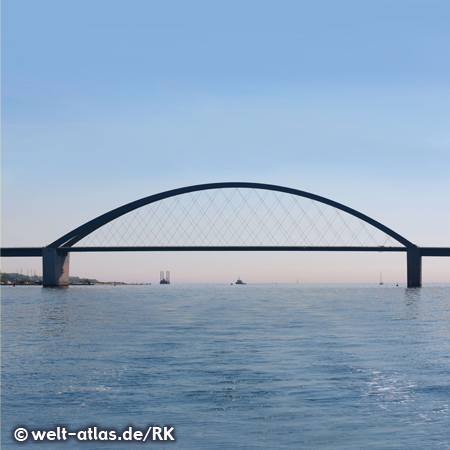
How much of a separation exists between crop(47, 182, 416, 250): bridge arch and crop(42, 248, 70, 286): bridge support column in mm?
1657

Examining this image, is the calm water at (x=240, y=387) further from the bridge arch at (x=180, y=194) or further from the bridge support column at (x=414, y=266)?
the bridge support column at (x=414, y=266)

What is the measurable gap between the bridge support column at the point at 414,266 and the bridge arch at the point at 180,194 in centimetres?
130

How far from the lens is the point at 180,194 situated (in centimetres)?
12119

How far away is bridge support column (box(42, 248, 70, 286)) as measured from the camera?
124m

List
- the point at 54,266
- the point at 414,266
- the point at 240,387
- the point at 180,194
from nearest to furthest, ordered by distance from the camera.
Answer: the point at 240,387 < the point at 180,194 < the point at 54,266 < the point at 414,266

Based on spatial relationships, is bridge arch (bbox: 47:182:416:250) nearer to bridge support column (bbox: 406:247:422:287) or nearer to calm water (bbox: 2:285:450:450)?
bridge support column (bbox: 406:247:422:287)

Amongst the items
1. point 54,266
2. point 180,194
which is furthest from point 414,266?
point 54,266

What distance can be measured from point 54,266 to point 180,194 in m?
31.3

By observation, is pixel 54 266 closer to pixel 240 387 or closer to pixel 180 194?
pixel 180 194

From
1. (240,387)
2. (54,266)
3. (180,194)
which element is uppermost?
(180,194)

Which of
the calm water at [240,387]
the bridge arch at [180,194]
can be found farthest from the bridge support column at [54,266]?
the calm water at [240,387]

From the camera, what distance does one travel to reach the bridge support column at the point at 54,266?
408ft

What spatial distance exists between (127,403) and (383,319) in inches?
1135

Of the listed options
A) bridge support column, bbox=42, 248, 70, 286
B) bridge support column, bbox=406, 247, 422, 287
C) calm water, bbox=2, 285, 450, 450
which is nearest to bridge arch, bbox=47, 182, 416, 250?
bridge support column, bbox=406, 247, 422, 287
